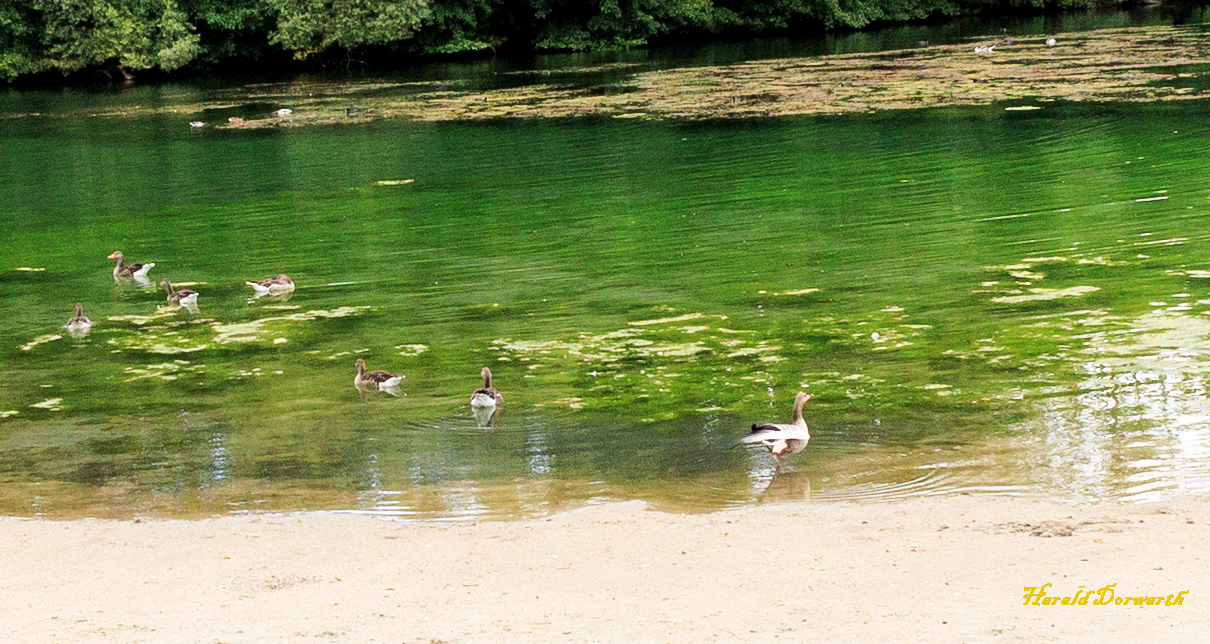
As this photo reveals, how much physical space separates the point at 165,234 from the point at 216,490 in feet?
45.1

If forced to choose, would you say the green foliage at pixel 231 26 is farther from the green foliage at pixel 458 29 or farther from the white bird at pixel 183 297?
the white bird at pixel 183 297

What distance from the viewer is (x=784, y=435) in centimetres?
991

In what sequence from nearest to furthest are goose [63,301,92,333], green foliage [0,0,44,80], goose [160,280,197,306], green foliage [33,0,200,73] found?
goose [63,301,92,333], goose [160,280,197,306], green foliage [33,0,200,73], green foliage [0,0,44,80]

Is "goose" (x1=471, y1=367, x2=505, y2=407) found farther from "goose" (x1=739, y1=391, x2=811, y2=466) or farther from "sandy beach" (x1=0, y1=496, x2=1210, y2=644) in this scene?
"sandy beach" (x1=0, y1=496, x2=1210, y2=644)

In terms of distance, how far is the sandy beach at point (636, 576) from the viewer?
6.77 meters

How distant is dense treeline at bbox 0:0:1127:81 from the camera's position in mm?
55875

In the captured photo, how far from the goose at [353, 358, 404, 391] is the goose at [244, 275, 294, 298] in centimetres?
462

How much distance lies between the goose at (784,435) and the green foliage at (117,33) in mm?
50270

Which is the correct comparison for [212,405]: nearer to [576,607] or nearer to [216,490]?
[216,490]

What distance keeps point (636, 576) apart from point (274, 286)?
33.7ft

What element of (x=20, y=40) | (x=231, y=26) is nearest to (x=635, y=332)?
(x=231, y=26)

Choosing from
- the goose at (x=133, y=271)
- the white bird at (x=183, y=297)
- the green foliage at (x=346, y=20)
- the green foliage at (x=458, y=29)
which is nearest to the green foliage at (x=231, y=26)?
the green foliage at (x=346, y=20)
